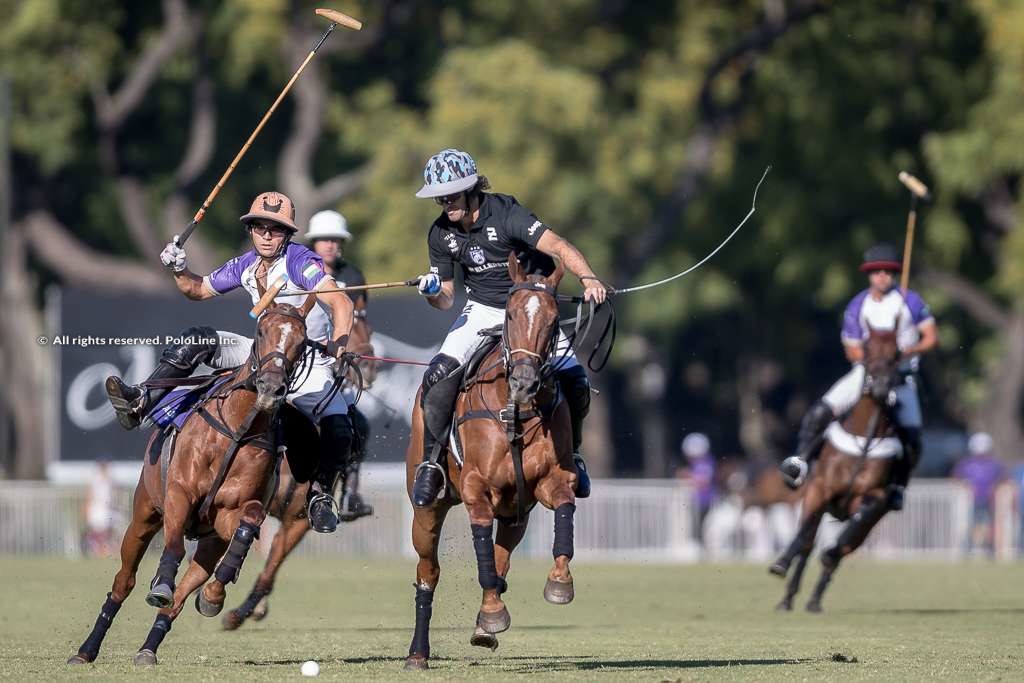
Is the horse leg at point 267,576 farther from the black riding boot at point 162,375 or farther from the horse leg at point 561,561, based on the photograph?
the horse leg at point 561,561

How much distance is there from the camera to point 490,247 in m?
12.2

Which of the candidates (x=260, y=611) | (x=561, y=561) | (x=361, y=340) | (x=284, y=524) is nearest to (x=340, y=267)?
(x=361, y=340)

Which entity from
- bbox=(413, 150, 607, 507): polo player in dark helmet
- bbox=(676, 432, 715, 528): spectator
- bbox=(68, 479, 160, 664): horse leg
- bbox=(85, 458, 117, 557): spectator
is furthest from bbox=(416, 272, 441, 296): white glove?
bbox=(676, 432, 715, 528): spectator

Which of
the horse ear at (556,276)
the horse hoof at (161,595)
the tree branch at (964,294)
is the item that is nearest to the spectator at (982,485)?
the tree branch at (964,294)

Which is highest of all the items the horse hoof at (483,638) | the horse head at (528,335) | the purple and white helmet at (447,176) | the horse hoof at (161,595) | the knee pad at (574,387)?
the purple and white helmet at (447,176)

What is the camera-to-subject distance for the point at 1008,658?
12.2 m

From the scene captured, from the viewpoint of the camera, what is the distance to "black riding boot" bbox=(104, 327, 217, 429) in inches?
489

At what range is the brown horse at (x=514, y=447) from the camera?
1121 cm

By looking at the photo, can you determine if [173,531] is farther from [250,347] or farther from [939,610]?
[939,610]

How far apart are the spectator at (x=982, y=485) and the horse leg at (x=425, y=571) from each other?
19.3 m

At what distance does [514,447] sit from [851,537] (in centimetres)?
684

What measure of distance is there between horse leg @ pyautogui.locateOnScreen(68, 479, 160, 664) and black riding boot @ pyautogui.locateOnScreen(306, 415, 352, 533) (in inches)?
37.1

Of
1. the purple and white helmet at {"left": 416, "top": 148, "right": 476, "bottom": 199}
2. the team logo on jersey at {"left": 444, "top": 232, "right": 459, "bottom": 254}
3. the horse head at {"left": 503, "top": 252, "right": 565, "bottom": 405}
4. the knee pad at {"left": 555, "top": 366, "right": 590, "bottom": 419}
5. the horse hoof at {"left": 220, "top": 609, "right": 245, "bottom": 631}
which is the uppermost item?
the purple and white helmet at {"left": 416, "top": 148, "right": 476, "bottom": 199}

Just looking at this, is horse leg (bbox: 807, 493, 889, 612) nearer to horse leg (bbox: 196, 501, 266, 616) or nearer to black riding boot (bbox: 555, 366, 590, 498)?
black riding boot (bbox: 555, 366, 590, 498)
